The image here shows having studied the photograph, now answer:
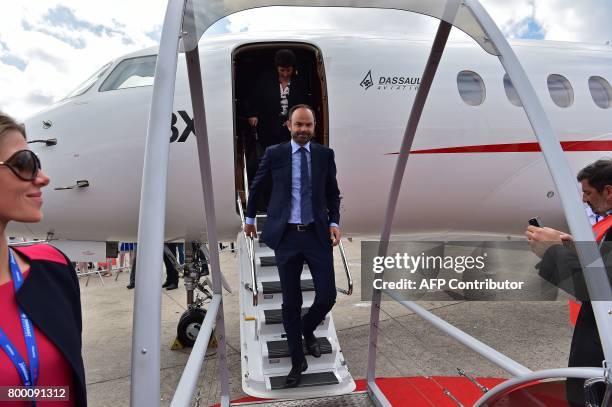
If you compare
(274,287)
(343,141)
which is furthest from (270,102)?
(274,287)

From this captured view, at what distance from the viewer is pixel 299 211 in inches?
120

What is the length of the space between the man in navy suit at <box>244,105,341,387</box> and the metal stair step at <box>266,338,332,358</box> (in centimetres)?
47

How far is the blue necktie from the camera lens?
3.03m

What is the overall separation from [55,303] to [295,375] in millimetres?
2446

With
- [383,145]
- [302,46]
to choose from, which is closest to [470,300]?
[383,145]

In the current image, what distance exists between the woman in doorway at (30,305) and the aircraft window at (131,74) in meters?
3.64

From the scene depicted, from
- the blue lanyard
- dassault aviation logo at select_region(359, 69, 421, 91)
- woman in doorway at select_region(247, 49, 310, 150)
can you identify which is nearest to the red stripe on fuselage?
dassault aviation logo at select_region(359, 69, 421, 91)

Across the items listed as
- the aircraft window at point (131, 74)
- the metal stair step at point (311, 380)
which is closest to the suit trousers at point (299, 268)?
the metal stair step at point (311, 380)

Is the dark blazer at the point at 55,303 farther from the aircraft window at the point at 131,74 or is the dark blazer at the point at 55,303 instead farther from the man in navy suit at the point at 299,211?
the aircraft window at the point at 131,74

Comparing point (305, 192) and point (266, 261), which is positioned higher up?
point (305, 192)

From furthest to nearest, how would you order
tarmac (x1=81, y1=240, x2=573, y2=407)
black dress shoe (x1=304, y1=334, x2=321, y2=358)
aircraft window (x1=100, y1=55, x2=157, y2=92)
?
1. aircraft window (x1=100, y1=55, x2=157, y2=92)
2. tarmac (x1=81, y1=240, x2=573, y2=407)
3. black dress shoe (x1=304, y1=334, x2=321, y2=358)

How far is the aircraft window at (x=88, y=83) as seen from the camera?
4.60 m

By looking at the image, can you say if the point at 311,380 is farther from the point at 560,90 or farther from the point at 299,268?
the point at 560,90
